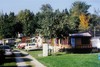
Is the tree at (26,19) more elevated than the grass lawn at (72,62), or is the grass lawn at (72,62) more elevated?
the tree at (26,19)

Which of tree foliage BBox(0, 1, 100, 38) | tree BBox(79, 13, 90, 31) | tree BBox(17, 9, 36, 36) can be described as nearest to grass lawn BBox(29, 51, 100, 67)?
tree foliage BBox(0, 1, 100, 38)

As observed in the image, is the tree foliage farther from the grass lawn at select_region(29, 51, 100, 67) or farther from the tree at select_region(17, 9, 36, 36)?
the grass lawn at select_region(29, 51, 100, 67)

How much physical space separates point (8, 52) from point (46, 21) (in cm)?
915

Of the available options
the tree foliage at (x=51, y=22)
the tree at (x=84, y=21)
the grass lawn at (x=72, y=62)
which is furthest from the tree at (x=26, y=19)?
the grass lawn at (x=72, y=62)

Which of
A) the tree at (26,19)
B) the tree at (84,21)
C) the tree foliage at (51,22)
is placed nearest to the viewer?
the tree foliage at (51,22)

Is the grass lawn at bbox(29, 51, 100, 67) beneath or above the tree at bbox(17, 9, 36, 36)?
beneath

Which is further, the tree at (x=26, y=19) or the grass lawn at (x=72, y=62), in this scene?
the tree at (x=26, y=19)

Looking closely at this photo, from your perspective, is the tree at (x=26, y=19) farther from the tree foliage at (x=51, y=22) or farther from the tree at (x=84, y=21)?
the tree at (x=84, y=21)

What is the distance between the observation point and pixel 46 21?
1893 inches

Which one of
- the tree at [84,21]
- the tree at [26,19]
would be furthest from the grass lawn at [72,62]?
the tree at [26,19]

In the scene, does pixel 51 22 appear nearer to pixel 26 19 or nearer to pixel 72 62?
pixel 72 62

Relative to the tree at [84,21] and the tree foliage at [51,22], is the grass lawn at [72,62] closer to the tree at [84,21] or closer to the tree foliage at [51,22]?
the tree foliage at [51,22]

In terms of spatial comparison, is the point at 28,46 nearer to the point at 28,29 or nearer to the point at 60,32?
the point at 60,32

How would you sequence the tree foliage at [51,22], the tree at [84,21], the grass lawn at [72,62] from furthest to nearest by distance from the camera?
the tree at [84,21] < the tree foliage at [51,22] < the grass lawn at [72,62]
